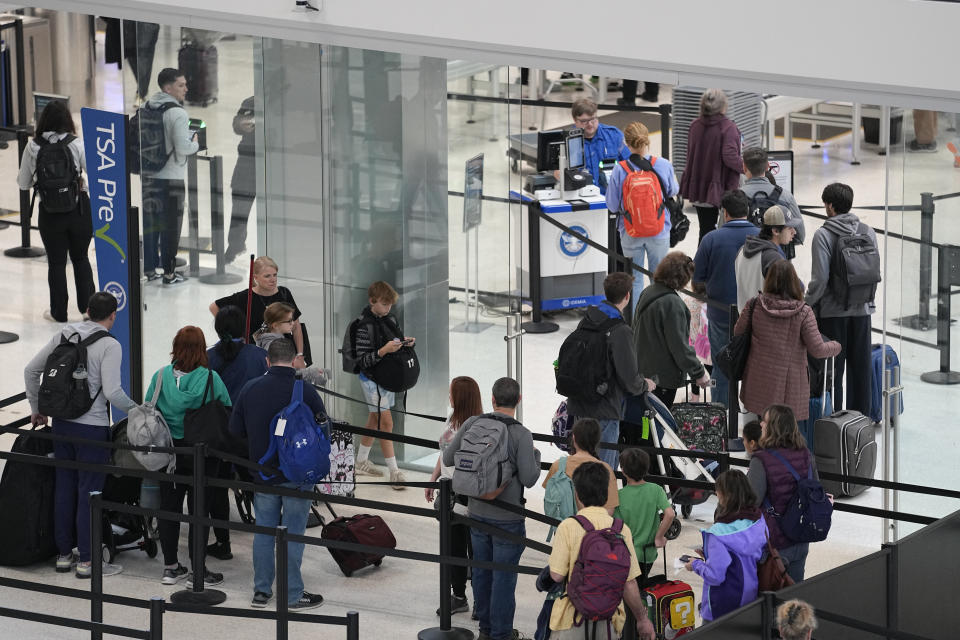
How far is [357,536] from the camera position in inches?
398

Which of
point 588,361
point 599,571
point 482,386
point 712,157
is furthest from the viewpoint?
point 712,157

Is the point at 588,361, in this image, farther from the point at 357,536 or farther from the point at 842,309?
the point at 842,309

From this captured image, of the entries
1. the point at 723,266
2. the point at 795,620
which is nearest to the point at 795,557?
the point at 795,620

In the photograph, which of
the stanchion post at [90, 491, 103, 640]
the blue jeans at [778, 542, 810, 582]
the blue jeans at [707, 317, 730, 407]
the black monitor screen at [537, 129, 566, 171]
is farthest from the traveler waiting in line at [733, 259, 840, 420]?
the black monitor screen at [537, 129, 566, 171]

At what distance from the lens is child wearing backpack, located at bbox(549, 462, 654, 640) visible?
25.8 feet

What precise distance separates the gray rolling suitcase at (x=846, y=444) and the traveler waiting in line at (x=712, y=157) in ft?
12.0

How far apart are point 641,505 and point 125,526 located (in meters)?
3.55

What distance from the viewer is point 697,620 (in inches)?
392

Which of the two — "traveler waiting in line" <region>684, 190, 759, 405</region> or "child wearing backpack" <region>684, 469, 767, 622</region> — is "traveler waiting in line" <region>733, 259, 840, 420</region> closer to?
"traveler waiting in line" <region>684, 190, 759, 405</region>

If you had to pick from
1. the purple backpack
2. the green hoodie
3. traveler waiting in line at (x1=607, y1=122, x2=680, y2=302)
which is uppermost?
traveler waiting in line at (x1=607, y1=122, x2=680, y2=302)

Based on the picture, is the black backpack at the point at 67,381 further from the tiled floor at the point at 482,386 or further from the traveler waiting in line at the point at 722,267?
the traveler waiting in line at the point at 722,267

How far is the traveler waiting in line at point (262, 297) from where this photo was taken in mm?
10875

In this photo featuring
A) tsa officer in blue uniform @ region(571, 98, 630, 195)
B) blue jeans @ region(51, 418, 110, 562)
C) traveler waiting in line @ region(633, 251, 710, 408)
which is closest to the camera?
blue jeans @ region(51, 418, 110, 562)

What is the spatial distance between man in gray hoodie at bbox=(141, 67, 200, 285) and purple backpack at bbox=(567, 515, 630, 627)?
4.84 metres
